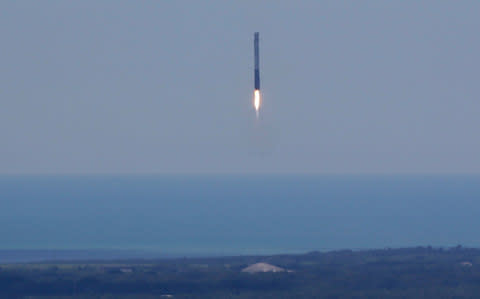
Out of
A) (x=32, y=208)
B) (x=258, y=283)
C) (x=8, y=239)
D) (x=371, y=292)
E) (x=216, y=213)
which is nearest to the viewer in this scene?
(x=371, y=292)

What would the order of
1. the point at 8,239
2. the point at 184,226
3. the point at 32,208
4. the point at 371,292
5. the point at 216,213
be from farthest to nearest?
the point at 32,208 < the point at 216,213 < the point at 184,226 < the point at 8,239 < the point at 371,292

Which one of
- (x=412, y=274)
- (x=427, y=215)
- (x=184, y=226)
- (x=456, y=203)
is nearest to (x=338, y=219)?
(x=427, y=215)

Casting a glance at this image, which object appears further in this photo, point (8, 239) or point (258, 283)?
point (8, 239)

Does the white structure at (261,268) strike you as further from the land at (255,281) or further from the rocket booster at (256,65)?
the rocket booster at (256,65)

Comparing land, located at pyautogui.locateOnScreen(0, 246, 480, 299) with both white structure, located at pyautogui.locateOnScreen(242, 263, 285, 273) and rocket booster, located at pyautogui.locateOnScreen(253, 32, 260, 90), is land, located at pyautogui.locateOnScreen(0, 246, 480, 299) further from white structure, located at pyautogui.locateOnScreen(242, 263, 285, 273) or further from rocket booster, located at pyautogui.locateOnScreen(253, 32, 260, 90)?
rocket booster, located at pyautogui.locateOnScreen(253, 32, 260, 90)

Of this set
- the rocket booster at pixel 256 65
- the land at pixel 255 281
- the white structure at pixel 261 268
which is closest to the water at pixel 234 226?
the land at pixel 255 281

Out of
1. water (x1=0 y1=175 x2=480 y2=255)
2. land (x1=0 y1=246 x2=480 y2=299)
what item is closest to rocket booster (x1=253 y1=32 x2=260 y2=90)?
land (x1=0 y1=246 x2=480 y2=299)

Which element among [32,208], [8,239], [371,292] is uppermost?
[32,208]

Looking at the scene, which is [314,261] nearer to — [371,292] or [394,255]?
[394,255]

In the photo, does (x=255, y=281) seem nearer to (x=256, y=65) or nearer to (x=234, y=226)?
(x=256, y=65)
